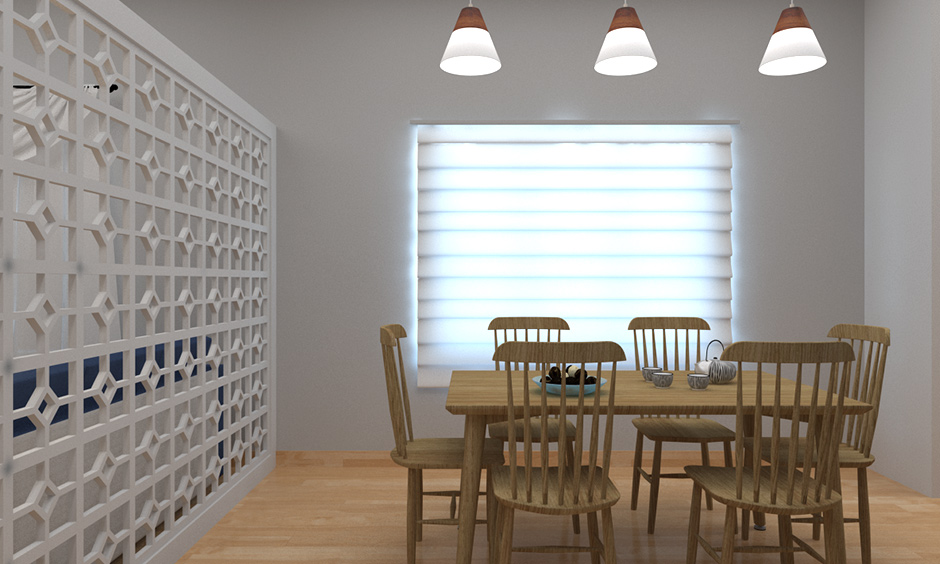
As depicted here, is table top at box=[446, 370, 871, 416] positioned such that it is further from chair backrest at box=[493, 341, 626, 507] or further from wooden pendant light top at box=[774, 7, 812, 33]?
wooden pendant light top at box=[774, 7, 812, 33]

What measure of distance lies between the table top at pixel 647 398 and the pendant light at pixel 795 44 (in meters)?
1.26

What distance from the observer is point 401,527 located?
307 cm

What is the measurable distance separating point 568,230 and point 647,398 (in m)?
2.07

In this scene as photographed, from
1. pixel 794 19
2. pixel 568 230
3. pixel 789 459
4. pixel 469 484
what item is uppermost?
pixel 794 19

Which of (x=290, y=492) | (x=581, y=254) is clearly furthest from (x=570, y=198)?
(x=290, y=492)

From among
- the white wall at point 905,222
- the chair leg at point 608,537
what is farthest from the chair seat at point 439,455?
the white wall at point 905,222

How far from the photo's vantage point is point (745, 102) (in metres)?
4.21

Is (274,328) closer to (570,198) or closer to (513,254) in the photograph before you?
(513,254)

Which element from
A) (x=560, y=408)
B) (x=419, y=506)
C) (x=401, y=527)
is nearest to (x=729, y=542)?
(x=560, y=408)

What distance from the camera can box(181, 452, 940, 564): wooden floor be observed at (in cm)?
273

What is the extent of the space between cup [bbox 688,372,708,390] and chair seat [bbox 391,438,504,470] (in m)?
0.80

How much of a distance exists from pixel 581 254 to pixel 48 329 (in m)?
3.08

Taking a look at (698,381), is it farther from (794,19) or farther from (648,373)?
(794,19)

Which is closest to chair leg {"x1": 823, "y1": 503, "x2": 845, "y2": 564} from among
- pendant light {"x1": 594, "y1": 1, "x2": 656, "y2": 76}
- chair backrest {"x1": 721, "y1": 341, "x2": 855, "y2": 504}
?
chair backrest {"x1": 721, "y1": 341, "x2": 855, "y2": 504}
